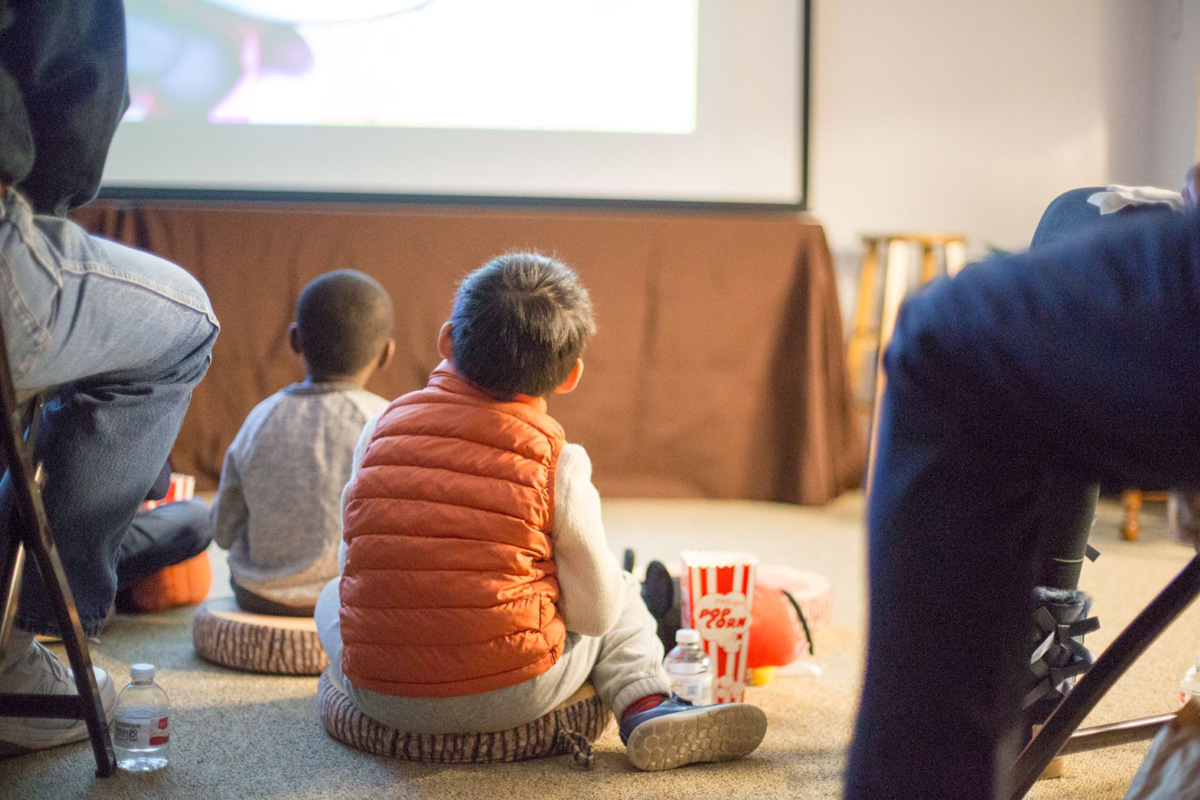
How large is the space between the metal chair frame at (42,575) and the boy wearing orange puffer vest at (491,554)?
0.26 m

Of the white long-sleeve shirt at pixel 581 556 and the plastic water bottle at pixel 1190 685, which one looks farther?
the plastic water bottle at pixel 1190 685

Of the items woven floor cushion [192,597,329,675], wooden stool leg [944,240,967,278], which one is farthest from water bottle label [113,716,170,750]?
wooden stool leg [944,240,967,278]

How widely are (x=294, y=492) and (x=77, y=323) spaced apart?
26.3 inches

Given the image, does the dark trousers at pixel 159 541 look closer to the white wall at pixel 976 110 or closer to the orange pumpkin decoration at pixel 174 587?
the orange pumpkin decoration at pixel 174 587

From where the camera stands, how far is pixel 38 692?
3.94ft

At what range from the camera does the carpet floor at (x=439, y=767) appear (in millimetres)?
1134

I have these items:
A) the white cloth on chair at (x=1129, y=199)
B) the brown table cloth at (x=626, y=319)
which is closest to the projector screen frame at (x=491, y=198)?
the brown table cloth at (x=626, y=319)

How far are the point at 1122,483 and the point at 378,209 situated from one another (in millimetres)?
2688

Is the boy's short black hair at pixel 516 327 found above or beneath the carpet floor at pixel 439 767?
above

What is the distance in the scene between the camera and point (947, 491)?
62cm

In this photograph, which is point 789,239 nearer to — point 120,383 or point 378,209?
point 378,209

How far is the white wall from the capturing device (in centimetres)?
368

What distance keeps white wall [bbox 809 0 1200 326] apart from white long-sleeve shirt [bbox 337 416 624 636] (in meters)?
2.67

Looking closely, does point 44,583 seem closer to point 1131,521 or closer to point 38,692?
point 38,692
